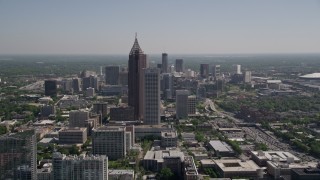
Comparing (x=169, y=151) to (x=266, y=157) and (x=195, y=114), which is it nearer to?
(x=266, y=157)

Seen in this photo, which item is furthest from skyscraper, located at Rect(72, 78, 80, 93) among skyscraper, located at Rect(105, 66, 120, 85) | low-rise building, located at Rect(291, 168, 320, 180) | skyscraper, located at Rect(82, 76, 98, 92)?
low-rise building, located at Rect(291, 168, 320, 180)

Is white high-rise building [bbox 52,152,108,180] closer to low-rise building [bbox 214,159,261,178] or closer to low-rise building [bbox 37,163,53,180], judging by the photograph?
low-rise building [bbox 37,163,53,180]

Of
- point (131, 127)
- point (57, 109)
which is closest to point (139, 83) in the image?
point (131, 127)

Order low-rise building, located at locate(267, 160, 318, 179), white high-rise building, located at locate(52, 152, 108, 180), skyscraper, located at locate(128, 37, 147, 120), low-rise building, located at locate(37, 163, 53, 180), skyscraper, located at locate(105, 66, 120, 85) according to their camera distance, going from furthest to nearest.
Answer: skyscraper, located at locate(105, 66, 120, 85), skyscraper, located at locate(128, 37, 147, 120), low-rise building, located at locate(267, 160, 318, 179), low-rise building, located at locate(37, 163, 53, 180), white high-rise building, located at locate(52, 152, 108, 180)

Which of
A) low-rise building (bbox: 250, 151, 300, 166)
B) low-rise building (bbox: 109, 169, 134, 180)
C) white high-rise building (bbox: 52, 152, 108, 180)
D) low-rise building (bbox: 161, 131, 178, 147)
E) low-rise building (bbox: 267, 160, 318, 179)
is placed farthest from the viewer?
low-rise building (bbox: 161, 131, 178, 147)

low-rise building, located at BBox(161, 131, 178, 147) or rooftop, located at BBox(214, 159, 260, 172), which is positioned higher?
low-rise building, located at BBox(161, 131, 178, 147)

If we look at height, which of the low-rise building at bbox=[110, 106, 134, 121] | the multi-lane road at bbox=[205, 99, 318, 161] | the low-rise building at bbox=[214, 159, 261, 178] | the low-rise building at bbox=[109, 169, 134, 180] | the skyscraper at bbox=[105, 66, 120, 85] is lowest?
the multi-lane road at bbox=[205, 99, 318, 161]

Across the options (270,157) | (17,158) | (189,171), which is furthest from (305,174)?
(17,158)
